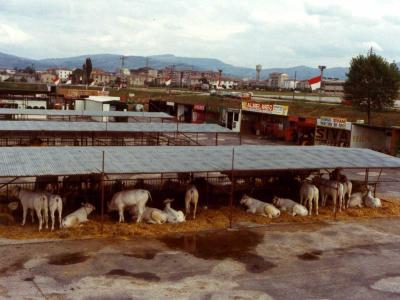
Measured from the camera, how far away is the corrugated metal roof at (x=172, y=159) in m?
19.8

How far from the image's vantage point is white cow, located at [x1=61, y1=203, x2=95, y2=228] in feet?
64.4

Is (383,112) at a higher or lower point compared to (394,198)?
higher

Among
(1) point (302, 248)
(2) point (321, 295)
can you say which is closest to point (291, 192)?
(1) point (302, 248)

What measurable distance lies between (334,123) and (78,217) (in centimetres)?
3411

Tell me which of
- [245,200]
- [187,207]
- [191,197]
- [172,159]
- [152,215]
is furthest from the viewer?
[245,200]

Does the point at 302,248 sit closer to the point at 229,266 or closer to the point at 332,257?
the point at 332,257

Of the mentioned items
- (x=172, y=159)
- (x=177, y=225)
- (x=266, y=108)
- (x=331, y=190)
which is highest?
(x=266, y=108)

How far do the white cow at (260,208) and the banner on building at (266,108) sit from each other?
3249 cm

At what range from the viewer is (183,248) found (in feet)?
59.8

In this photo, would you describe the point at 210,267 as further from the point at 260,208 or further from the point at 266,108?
the point at 266,108

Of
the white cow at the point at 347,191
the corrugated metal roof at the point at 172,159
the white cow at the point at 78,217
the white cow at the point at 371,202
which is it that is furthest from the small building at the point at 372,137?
the white cow at the point at 78,217

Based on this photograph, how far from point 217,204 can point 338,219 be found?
18.5ft

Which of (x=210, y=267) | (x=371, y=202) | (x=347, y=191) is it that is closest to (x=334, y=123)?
(x=371, y=202)

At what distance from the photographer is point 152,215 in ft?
68.7
